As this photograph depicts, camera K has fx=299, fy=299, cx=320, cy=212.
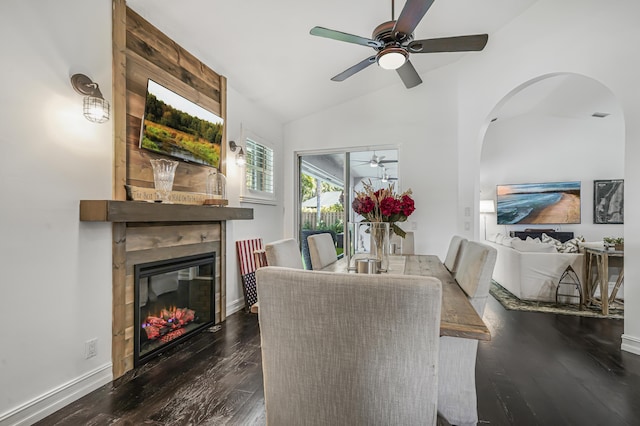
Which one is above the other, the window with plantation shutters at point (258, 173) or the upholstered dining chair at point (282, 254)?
the window with plantation shutters at point (258, 173)

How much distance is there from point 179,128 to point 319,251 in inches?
63.4

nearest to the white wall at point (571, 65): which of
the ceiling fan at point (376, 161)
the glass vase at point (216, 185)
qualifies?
the ceiling fan at point (376, 161)

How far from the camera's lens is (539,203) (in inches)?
243

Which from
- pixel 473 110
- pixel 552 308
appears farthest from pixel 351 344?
pixel 473 110

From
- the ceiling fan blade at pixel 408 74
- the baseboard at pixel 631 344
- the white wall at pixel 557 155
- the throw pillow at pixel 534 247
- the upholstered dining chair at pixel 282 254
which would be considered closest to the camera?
the upholstered dining chair at pixel 282 254

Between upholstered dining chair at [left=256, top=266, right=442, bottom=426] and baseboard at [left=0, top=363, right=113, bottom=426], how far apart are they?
158 centimetres

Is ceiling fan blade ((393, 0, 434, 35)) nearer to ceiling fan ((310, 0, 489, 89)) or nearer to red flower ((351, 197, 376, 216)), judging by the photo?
ceiling fan ((310, 0, 489, 89))

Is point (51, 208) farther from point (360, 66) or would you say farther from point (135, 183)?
point (360, 66)

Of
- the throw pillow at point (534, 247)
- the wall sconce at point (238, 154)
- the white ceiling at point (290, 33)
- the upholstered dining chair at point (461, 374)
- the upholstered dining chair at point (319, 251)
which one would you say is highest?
the white ceiling at point (290, 33)

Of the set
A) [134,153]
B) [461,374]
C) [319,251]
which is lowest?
[461,374]

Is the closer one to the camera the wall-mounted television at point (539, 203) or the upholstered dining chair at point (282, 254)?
the upholstered dining chair at point (282, 254)

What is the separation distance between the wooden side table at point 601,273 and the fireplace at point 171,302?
165 inches

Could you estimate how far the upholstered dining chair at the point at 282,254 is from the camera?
1779 mm

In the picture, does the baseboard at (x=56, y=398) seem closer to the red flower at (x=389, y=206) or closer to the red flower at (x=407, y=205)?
the red flower at (x=389, y=206)
